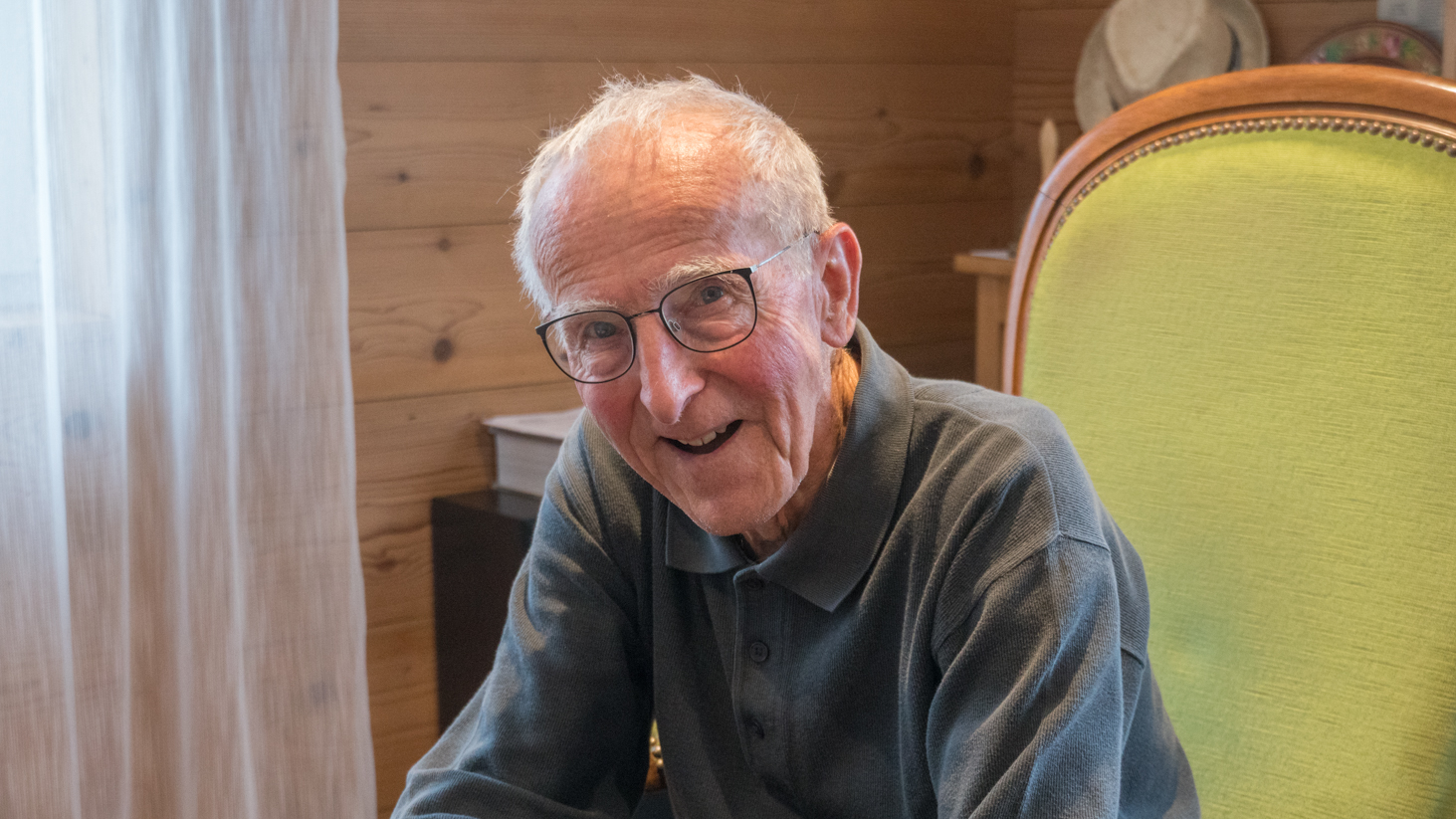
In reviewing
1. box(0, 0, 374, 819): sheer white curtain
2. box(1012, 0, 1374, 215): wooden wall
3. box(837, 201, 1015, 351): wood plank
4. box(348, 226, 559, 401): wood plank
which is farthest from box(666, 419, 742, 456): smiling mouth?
box(1012, 0, 1374, 215): wooden wall

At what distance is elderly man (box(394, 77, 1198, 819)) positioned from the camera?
842 mm

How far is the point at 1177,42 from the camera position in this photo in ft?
7.17

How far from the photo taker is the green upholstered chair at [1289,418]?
934 mm

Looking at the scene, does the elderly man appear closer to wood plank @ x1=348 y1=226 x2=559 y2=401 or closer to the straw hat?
wood plank @ x1=348 y1=226 x2=559 y2=401

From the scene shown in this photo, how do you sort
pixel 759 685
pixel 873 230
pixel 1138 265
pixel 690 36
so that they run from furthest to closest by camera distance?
pixel 873 230 → pixel 690 36 → pixel 1138 265 → pixel 759 685

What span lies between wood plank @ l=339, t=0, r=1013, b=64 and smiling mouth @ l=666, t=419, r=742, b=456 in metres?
1.16

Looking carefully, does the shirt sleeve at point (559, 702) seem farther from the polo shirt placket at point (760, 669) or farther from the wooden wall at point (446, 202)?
the wooden wall at point (446, 202)

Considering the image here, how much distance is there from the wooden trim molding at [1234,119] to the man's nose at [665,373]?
48cm

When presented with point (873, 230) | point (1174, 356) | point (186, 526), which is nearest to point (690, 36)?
point (873, 230)

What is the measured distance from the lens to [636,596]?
42.3 inches

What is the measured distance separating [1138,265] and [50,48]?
1.16 metres

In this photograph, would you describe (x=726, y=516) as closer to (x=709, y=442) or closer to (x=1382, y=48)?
(x=709, y=442)

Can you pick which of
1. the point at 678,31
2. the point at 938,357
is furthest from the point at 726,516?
the point at 938,357

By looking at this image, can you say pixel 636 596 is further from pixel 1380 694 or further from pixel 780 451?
pixel 1380 694
